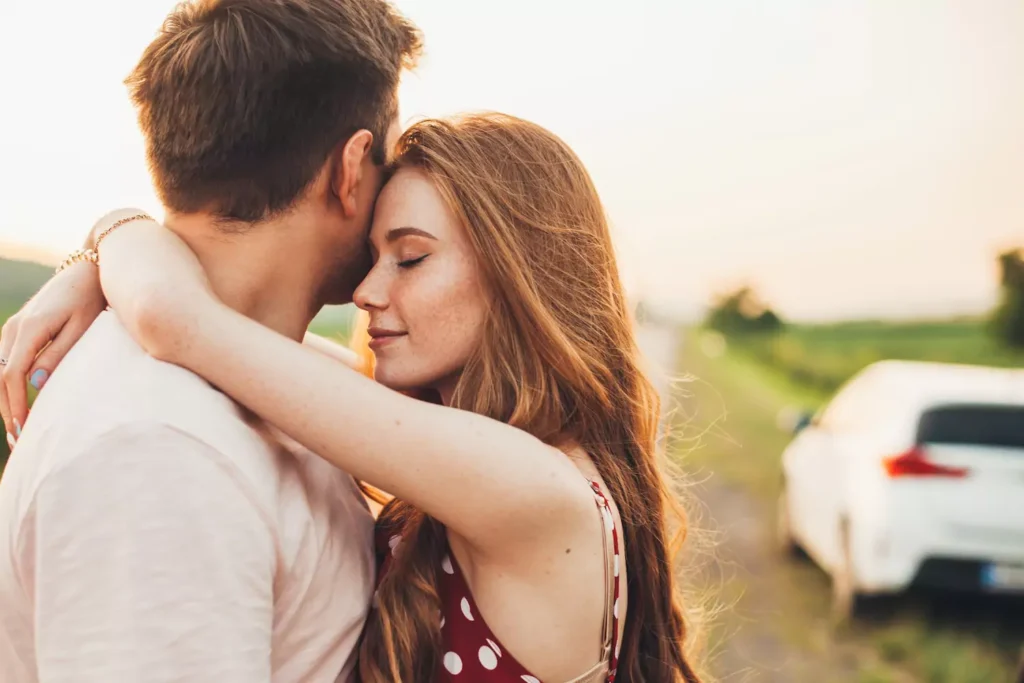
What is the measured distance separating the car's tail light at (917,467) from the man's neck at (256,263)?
4.88 metres

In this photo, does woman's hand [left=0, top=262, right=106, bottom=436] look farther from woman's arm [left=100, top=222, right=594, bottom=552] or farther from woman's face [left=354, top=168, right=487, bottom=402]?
woman's face [left=354, top=168, right=487, bottom=402]

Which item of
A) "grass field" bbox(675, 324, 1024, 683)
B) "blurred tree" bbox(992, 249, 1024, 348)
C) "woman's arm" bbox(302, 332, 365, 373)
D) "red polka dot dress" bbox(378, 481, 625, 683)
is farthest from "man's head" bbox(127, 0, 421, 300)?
"blurred tree" bbox(992, 249, 1024, 348)

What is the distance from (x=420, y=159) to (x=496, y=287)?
38 centimetres

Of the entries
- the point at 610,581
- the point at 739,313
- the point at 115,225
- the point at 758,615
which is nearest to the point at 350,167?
the point at 115,225

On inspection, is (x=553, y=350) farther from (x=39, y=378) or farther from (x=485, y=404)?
(x=39, y=378)

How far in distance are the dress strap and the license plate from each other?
474 cm

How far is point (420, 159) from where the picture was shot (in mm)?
2488

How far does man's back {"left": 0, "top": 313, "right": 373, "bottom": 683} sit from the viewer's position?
64.9 inches

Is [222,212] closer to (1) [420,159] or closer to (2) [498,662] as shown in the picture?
(1) [420,159]

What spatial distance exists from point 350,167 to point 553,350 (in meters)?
0.66

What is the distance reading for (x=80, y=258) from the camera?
243 cm

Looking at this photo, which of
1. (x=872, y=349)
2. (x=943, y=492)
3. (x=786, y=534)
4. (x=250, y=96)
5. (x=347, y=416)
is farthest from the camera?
(x=872, y=349)

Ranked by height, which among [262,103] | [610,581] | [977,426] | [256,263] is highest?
[262,103]

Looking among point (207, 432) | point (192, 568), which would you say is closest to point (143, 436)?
→ point (207, 432)
